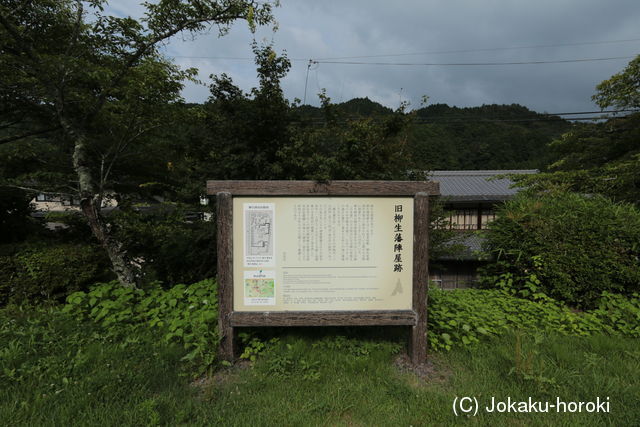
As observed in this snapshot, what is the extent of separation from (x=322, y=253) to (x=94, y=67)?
14.4 ft

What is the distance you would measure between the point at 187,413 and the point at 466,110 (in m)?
38.3

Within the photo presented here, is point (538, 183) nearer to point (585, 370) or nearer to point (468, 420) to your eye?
point (585, 370)

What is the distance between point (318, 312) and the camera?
9.36 ft

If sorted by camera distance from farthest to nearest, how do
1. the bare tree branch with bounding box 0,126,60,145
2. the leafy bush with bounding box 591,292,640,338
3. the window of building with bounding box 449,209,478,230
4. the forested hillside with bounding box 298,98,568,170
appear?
the forested hillside with bounding box 298,98,568,170
the window of building with bounding box 449,209,478,230
the bare tree branch with bounding box 0,126,60,145
the leafy bush with bounding box 591,292,640,338

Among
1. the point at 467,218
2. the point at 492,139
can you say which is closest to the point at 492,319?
the point at 467,218

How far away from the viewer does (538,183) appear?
325 inches

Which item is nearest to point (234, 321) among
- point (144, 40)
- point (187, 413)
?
point (187, 413)

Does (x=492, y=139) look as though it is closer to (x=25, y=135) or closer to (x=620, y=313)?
(x=620, y=313)

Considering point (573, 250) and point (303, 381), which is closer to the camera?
point (303, 381)

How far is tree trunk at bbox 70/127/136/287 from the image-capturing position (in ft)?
13.2

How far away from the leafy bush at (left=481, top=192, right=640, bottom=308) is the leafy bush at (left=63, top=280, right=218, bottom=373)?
4596 millimetres

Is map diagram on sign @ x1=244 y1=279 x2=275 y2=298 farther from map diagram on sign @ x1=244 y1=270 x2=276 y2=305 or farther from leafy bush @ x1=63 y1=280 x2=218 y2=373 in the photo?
leafy bush @ x1=63 y1=280 x2=218 y2=373

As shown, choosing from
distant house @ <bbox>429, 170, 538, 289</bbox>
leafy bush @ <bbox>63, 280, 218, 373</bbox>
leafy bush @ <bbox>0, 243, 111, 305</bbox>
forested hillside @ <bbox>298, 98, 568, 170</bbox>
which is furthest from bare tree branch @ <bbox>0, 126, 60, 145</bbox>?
forested hillside @ <bbox>298, 98, 568, 170</bbox>

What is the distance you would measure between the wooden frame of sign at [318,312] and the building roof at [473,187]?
1182 cm
